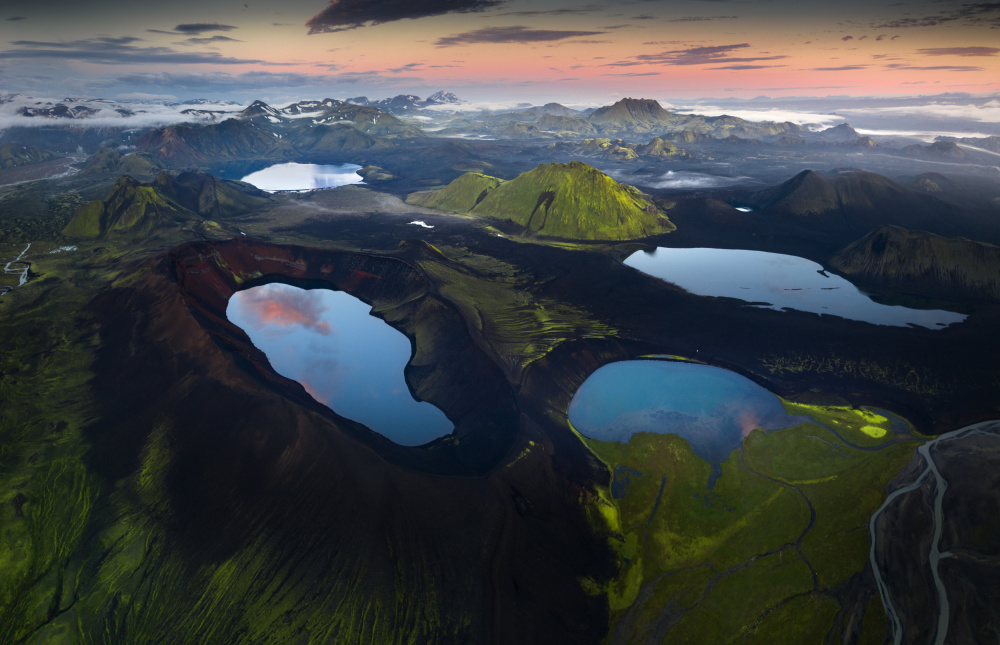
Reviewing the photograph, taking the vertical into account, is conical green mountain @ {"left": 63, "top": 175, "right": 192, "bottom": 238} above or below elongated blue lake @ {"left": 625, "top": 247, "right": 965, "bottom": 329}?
below

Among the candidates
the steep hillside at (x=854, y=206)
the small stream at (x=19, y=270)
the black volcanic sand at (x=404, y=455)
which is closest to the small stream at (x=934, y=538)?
the black volcanic sand at (x=404, y=455)

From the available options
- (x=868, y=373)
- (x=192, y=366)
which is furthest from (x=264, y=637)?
(x=868, y=373)

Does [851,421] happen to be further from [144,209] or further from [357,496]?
[144,209]

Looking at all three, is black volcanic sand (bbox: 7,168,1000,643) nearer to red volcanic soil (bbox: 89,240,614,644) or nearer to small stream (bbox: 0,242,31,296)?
red volcanic soil (bbox: 89,240,614,644)

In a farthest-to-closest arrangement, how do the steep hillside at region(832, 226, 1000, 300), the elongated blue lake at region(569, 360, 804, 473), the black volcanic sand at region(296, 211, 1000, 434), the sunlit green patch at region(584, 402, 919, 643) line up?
1. the steep hillside at region(832, 226, 1000, 300)
2. the black volcanic sand at region(296, 211, 1000, 434)
3. the elongated blue lake at region(569, 360, 804, 473)
4. the sunlit green patch at region(584, 402, 919, 643)

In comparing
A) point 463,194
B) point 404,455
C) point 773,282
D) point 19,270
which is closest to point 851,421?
point 404,455

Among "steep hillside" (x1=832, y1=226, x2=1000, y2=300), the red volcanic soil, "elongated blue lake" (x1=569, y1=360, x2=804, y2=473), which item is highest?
"steep hillside" (x1=832, y1=226, x2=1000, y2=300)

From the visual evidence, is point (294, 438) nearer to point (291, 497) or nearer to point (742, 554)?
point (291, 497)

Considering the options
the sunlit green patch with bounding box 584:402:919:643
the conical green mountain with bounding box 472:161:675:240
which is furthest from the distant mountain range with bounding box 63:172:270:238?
the sunlit green patch with bounding box 584:402:919:643
